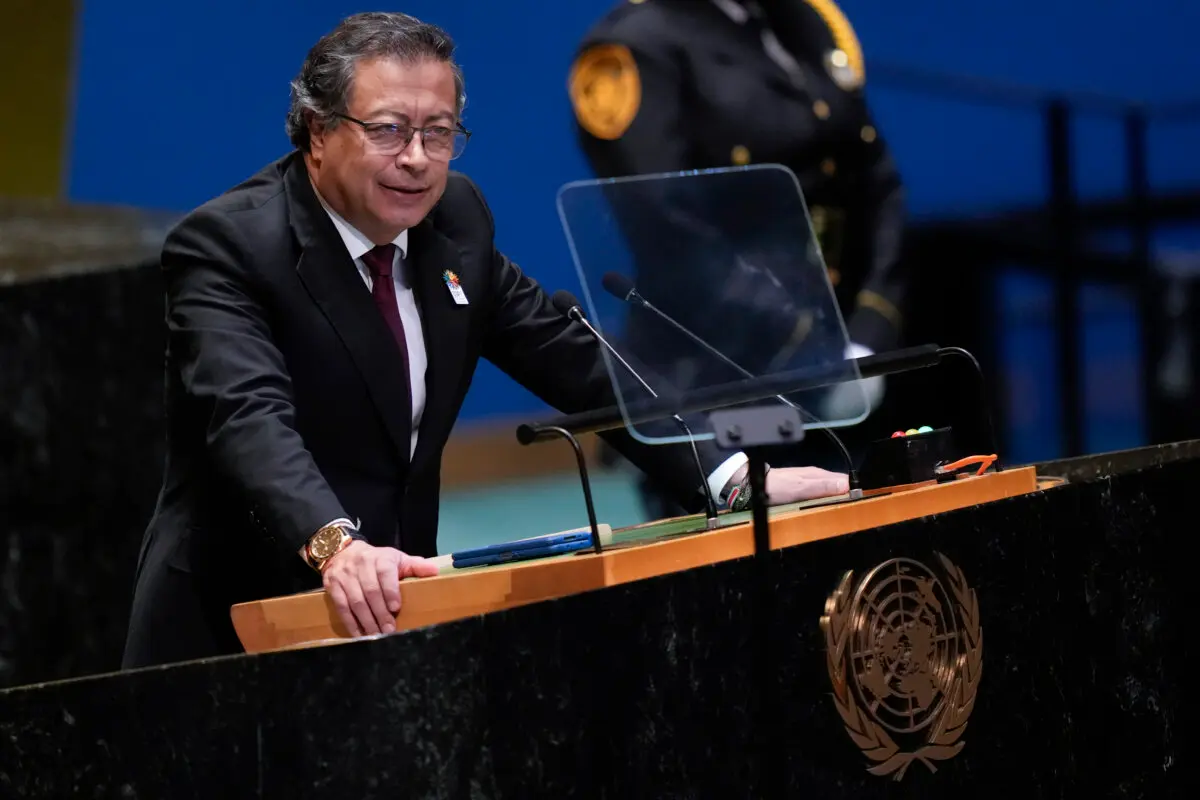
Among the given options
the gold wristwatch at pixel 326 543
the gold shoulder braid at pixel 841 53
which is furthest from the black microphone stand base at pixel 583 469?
the gold shoulder braid at pixel 841 53

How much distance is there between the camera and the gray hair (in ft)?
6.40

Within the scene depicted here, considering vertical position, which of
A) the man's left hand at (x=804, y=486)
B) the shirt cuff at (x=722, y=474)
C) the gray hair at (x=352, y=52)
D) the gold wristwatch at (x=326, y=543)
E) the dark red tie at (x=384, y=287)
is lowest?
the gold wristwatch at (x=326, y=543)

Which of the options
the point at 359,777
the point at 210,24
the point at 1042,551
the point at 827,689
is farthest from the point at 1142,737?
the point at 210,24

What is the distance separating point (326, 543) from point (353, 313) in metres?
0.37

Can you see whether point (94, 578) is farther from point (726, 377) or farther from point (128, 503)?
point (726, 377)

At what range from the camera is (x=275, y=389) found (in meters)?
1.88

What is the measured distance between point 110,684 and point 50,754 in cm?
7

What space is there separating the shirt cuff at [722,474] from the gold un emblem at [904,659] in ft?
1.58

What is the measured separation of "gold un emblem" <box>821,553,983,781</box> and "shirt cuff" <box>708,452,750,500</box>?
1.58 feet

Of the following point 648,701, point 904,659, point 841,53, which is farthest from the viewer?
point 841,53

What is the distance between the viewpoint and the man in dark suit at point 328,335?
6.38 ft

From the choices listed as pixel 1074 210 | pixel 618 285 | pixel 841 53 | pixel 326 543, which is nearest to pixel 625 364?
pixel 618 285

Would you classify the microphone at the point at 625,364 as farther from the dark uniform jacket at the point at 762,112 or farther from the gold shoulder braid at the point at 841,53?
the gold shoulder braid at the point at 841,53

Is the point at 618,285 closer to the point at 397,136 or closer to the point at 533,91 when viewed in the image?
the point at 397,136
